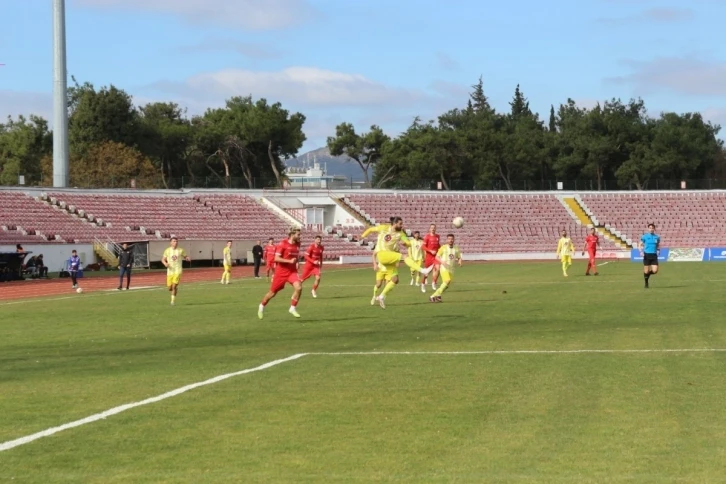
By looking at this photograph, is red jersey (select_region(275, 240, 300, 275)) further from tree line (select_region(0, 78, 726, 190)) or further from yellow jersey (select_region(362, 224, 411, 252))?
tree line (select_region(0, 78, 726, 190))

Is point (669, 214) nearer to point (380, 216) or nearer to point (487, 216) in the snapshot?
point (487, 216)

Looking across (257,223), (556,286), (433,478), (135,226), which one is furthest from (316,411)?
(257,223)

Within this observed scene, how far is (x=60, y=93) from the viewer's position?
67.6 metres

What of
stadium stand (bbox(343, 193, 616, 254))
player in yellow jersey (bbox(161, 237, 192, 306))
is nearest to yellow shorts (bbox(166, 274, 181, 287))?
player in yellow jersey (bbox(161, 237, 192, 306))

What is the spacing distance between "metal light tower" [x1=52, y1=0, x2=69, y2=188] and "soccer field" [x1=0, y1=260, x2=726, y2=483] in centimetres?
4466

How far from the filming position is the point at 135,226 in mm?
70062

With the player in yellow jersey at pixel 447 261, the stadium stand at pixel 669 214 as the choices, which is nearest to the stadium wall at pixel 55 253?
the player in yellow jersey at pixel 447 261

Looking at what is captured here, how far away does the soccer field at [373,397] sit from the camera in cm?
810

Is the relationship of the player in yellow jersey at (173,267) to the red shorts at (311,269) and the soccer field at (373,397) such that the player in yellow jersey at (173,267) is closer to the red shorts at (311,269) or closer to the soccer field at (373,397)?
the red shorts at (311,269)

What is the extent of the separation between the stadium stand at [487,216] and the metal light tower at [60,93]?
24361mm

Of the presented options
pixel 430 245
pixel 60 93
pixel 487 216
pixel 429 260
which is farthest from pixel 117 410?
pixel 487 216

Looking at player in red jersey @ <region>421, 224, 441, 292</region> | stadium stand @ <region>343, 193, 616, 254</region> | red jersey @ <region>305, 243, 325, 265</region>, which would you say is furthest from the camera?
stadium stand @ <region>343, 193, 616, 254</region>

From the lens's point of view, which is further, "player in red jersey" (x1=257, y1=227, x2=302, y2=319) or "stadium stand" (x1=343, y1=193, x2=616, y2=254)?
"stadium stand" (x1=343, y1=193, x2=616, y2=254)

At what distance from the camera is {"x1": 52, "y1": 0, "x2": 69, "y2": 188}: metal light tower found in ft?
213
